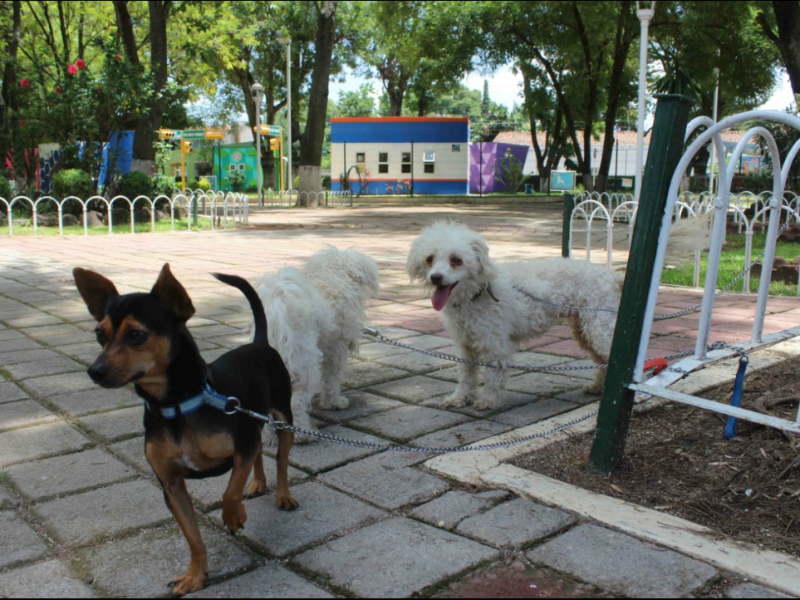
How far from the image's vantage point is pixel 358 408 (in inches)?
165

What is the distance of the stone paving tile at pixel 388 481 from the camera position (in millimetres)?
2908

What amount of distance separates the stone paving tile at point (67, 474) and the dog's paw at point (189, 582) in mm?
1022

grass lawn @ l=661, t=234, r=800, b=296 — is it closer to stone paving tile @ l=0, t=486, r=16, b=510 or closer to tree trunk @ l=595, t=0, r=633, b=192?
stone paving tile @ l=0, t=486, r=16, b=510

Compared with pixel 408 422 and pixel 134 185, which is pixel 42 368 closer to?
pixel 408 422

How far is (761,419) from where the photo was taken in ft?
8.53

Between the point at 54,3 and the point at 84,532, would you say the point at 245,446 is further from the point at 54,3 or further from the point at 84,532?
the point at 54,3

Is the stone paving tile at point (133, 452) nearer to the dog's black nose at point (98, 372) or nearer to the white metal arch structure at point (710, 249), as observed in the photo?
the dog's black nose at point (98, 372)

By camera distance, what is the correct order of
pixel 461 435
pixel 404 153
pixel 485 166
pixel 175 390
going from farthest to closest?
pixel 485 166 → pixel 404 153 → pixel 461 435 → pixel 175 390

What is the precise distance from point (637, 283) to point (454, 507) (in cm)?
125

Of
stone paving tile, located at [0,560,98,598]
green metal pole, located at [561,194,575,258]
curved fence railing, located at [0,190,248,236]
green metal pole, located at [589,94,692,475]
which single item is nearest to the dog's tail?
stone paving tile, located at [0,560,98,598]

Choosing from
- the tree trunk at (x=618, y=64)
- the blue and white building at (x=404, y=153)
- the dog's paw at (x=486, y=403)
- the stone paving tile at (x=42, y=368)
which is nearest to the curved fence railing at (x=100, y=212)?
the stone paving tile at (x=42, y=368)

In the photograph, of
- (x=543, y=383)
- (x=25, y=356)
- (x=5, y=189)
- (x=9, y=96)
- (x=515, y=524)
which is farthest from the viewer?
(x=9, y=96)

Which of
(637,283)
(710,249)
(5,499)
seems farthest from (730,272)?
(5,499)

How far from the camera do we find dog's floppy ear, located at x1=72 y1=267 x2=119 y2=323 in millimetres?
2098
